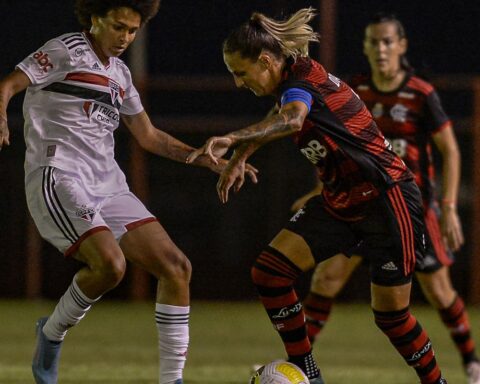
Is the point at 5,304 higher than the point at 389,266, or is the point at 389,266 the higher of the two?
the point at 389,266

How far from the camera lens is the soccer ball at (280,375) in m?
5.62

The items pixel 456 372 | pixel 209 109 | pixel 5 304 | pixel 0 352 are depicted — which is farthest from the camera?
pixel 209 109

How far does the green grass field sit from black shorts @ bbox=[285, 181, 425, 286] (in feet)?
3.86

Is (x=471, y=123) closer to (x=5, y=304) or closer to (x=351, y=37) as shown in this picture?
(x=351, y=37)

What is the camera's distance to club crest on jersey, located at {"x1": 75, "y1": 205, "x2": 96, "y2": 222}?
224 inches

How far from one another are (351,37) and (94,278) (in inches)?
407

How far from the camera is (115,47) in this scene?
5.88 meters

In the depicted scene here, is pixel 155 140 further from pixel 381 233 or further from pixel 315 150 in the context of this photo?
pixel 381 233

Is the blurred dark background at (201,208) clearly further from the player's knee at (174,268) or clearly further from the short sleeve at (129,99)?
the player's knee at (174,268)

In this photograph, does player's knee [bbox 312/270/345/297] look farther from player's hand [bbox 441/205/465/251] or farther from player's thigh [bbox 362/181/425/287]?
player's thigh [bbox 362/181/425/287]

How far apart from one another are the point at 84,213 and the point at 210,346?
3.30m

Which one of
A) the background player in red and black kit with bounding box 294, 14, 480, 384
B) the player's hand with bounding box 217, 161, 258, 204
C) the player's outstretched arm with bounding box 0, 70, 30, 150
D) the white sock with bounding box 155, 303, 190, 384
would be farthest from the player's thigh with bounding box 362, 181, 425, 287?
the player's outstretched arm with bounding box 0, 70, 30, 150

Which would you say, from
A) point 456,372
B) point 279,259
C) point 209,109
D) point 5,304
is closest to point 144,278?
point 5,304

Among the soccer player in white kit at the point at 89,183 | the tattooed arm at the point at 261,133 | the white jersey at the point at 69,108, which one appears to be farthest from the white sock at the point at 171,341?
the tattooed arm at the point at 261,133
